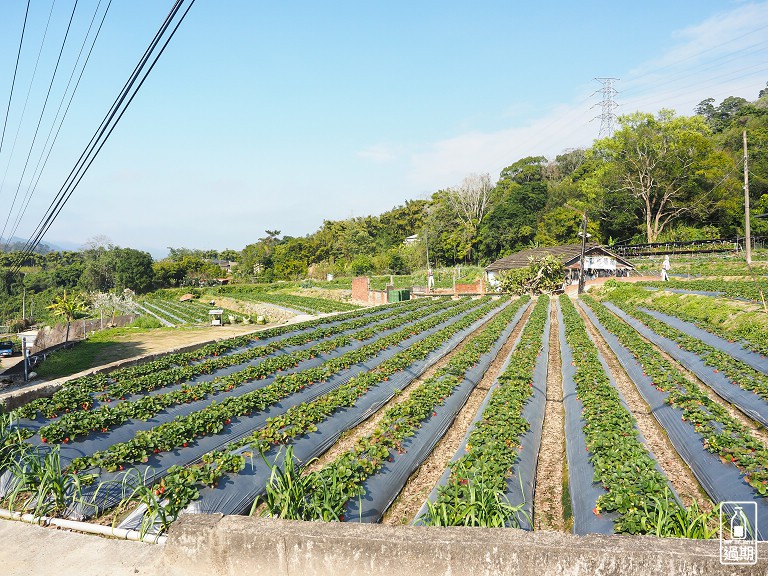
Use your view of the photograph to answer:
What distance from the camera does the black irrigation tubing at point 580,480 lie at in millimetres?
4680

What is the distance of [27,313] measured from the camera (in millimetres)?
71500

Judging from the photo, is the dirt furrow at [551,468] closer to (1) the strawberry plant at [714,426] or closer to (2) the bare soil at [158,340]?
(1) the strawberry plant at [714,426]

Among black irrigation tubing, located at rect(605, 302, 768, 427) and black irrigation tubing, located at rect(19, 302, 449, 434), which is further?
black irrigation tubing, located at rect(605, 302, 768, 427)

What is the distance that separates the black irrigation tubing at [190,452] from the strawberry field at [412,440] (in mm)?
26

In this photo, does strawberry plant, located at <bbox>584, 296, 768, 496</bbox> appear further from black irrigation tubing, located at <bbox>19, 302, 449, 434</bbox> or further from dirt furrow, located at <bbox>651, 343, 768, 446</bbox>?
black irrigation tubing, located at <bbox>19, 302, 449, 434</bbox>

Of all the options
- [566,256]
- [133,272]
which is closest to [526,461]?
[566,256]

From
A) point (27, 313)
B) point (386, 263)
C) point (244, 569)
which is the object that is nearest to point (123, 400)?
point (244, 569)

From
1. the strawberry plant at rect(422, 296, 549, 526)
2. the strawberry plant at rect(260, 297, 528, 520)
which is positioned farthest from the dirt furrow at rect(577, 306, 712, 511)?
the strawberry plant at rect(260, 297, 528, 520)

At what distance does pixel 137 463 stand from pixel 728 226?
59914 mm

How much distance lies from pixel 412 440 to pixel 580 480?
2.44 metres

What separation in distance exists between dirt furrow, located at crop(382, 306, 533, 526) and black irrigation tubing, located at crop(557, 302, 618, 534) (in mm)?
1695

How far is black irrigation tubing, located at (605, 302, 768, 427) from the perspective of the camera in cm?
802

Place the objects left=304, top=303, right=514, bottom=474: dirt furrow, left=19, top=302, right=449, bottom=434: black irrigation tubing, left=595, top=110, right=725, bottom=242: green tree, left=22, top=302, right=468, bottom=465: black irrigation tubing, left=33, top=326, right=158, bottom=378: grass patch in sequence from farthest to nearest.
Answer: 1. left=595, top=110, right=725, bottom=242: green tree
2. left=33, top=326, right=158, bottom=378: grass patch
3. left=19, top=302, right=449, bottom=434: black irrigation tubing
4. left=304, top=303, right=514, bottom=474: dirt furrow
5. left=22, top=302, right=468, bottom=465: black irrigation tubing

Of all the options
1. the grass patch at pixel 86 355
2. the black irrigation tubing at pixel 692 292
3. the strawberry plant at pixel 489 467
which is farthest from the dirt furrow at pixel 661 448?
the grass patch at pixel 86 355
